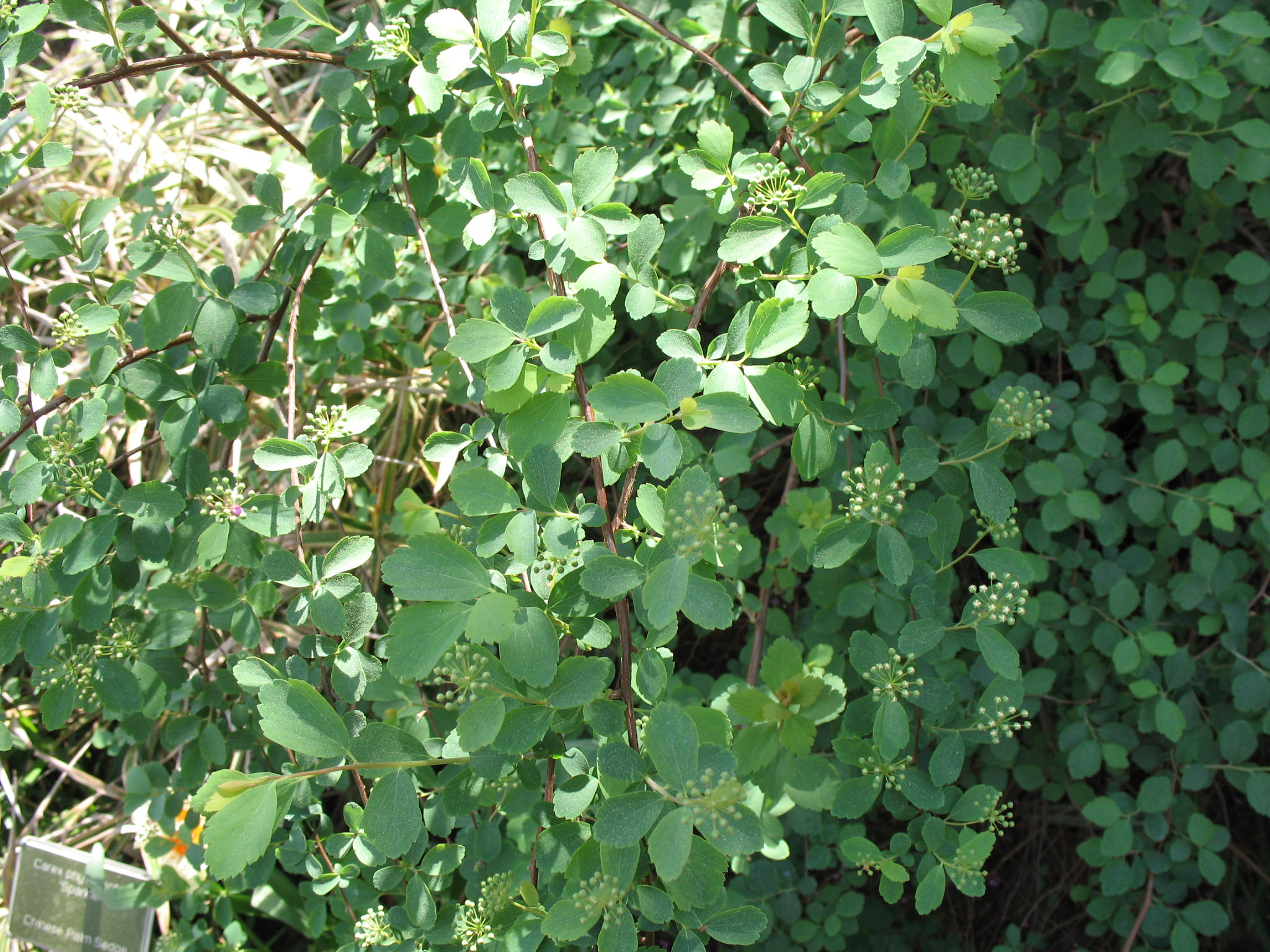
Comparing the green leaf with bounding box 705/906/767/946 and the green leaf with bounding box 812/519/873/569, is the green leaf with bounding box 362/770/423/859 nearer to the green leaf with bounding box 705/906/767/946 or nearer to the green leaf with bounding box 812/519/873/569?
the green leaf with bounding box 705/906/767/946

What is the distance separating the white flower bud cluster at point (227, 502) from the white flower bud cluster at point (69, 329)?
0.24 m

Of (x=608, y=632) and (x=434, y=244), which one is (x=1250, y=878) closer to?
(x=608, y=632)

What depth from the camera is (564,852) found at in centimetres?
83

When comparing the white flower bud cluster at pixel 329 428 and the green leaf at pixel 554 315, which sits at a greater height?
the green leaf at pixel 554 315

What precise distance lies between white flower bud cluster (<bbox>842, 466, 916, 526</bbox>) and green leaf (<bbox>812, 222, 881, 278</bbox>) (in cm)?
23

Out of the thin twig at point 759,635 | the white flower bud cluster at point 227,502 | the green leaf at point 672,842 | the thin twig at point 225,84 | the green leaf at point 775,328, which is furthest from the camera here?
the thin twig at point 759,635

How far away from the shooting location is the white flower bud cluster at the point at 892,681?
0.92 meters

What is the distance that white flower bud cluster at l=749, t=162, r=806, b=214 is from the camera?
879 millimetres

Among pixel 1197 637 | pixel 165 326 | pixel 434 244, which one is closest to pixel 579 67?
pixel 434 244

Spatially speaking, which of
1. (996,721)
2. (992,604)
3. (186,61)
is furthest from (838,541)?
(186,61)

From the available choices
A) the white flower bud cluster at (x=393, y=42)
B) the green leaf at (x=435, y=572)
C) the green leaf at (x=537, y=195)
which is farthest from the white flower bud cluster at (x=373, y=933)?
the white flower bud cluster at (x=393, y=42)

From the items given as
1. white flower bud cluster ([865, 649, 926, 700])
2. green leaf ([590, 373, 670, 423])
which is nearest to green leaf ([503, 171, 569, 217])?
green leaf ([590, 373, 670, 423])

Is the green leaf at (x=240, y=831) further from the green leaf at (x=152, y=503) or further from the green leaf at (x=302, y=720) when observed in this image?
the green leaf at (x=152, y=503)

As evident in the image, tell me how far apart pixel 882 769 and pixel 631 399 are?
0.50 m
